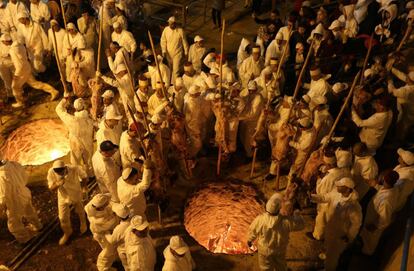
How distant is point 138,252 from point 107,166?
1.89m

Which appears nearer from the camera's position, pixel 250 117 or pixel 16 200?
pixel 16 200

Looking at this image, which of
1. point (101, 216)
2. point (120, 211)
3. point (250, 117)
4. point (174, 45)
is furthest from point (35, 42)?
point (120, 211)

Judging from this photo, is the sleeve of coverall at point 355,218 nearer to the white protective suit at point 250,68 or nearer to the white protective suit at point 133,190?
the white protective suit at point 133,190

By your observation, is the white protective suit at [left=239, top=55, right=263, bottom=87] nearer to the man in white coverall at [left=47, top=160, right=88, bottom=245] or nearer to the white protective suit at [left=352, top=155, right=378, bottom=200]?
the white protective suit at [left=352, top=155, right=378, bottom=200]

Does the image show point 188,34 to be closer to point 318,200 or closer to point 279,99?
point 279,99

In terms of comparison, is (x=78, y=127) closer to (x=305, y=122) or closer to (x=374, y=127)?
(x=305, y=122)

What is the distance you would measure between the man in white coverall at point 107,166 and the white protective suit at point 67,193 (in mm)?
380

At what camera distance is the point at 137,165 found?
339 inches

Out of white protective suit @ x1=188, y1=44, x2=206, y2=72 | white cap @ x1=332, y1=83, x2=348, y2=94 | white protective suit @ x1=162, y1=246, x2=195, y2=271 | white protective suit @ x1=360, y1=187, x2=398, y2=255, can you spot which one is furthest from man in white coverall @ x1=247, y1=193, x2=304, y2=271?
white protective suit @ x1=188, y1=44, x2=206, y2=72

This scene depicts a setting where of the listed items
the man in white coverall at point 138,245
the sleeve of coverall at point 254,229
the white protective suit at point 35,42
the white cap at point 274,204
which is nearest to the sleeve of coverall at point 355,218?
the white cap at point 274,204

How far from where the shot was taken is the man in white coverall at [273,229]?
661 cm

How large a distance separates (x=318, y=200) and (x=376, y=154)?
3026 millimetres

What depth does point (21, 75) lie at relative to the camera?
1086 centimetres

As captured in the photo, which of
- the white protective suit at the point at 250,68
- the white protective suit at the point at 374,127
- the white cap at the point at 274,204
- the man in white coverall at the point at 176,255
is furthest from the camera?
the white protective suit at the point at 250,68
